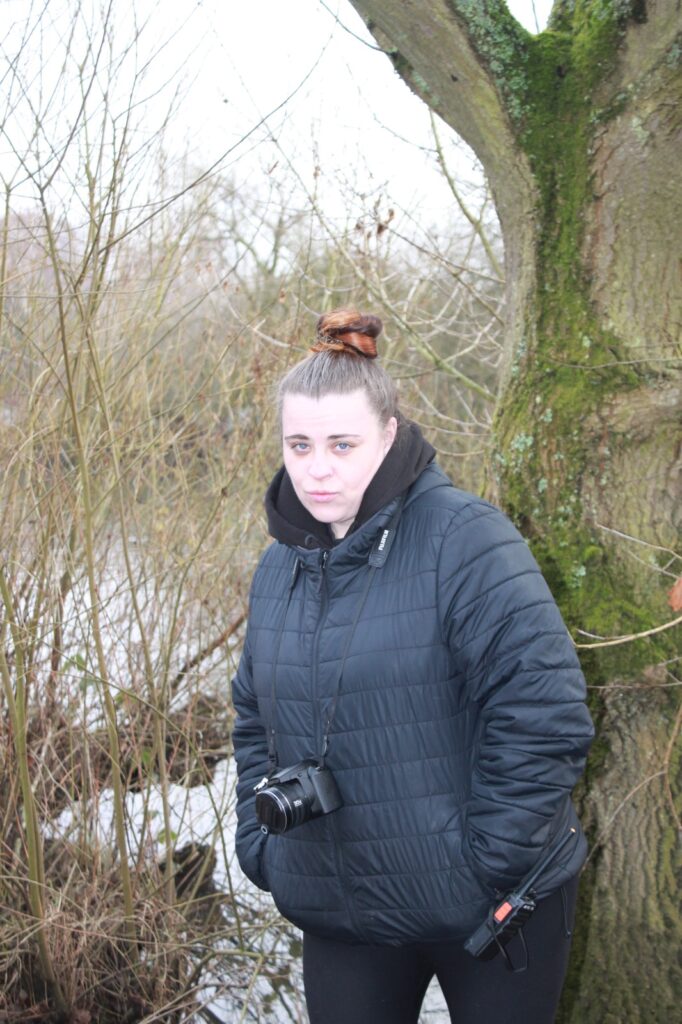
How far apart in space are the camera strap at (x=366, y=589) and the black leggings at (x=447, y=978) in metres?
0.46

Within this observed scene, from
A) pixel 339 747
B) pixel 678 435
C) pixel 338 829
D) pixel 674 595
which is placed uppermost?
pixel 678 435

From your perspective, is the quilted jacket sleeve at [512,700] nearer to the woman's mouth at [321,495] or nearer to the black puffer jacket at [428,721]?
the black puffer jacket at [428,721]

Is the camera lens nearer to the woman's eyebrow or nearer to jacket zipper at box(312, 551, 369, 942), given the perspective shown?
jacket zipper at box(312, 551, 369, 942)

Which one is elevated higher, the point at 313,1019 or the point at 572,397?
the point at 572,397

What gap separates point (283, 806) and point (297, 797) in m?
0.04

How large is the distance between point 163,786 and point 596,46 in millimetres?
2845

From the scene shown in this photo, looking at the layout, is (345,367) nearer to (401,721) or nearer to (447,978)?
(401,721)

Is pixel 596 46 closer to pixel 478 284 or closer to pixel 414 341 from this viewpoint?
pixel 414 341

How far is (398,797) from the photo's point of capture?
1.89 meters

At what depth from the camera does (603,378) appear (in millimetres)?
2461

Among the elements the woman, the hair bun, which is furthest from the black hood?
the hair bun

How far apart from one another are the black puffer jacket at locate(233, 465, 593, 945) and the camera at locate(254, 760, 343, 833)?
52 mm

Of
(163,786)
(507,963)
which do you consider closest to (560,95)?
(507,963)

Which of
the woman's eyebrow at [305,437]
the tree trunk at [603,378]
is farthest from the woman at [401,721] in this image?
the tree trunk at [603,378]
